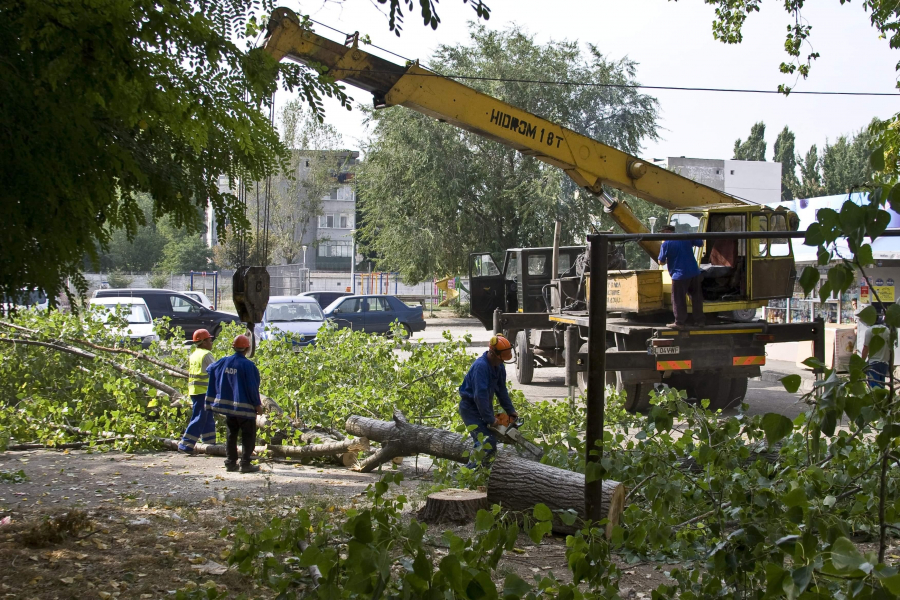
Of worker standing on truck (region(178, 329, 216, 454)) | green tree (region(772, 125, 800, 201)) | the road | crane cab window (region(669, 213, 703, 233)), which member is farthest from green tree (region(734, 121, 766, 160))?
worker standing on truck (region(178, 329, 216, 454))

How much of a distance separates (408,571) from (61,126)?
2491 millimetres

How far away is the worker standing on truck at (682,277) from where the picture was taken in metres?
9.98

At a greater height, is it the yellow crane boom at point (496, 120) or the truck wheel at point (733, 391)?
the yellow crane boom at point (496, 120)

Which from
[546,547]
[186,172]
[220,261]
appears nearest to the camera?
[186,172]

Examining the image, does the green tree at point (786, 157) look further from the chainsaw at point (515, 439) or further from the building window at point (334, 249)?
the chainsaw at point (515, 439)

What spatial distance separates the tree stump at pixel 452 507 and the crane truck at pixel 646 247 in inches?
172

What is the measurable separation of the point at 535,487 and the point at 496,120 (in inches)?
279

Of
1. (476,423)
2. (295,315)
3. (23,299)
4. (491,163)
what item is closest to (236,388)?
(476,423)

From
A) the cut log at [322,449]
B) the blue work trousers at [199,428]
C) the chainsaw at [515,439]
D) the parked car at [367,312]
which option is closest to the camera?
the chainsaw at [515,439]

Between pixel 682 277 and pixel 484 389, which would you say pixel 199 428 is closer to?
pixel 484 389

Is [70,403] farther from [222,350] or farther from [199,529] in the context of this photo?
[199,529]

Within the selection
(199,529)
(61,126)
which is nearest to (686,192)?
(199,529)

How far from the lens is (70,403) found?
33.1 feet

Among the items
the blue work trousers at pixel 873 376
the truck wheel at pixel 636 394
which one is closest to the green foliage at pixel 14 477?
the blue work trousers at pixel 873 376
